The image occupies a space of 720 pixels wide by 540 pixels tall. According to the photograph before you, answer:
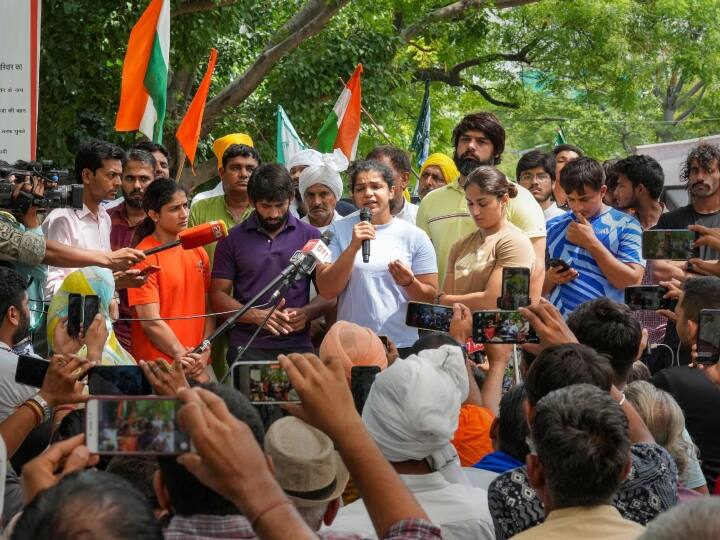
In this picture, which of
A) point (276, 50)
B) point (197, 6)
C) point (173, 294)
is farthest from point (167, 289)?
point (276, 50)

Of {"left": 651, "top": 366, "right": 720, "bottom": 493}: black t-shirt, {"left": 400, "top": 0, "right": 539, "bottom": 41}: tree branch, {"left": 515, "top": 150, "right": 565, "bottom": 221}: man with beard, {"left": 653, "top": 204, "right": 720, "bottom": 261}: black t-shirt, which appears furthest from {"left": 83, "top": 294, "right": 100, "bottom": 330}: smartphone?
{"left": 400, "top": 0, "right": 539, "bottom": 41}: tree branch

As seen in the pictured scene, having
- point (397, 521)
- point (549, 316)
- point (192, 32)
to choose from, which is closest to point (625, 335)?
point (549, 316)

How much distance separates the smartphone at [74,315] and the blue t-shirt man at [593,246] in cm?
292

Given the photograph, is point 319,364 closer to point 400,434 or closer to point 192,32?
point 400,434

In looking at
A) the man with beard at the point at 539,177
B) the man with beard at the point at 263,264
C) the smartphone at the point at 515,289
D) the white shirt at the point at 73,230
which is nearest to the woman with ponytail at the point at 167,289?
the man with beard at the point at 263,264

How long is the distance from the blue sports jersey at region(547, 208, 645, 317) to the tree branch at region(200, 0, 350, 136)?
824 cm

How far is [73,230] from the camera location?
22.7 ft

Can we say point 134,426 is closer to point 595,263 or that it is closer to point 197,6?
point 595,263

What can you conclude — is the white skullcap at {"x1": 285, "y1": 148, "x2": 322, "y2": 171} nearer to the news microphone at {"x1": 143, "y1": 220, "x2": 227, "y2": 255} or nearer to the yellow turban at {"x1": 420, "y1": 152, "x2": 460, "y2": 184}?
the yellow turban at {"x1": 420, "y1": 152, "x2": 460, "y2": 184}

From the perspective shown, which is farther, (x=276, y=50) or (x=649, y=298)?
(x=276, y=50)

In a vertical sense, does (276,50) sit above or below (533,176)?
above

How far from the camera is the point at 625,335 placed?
4480 mm

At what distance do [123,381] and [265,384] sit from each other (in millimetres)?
598

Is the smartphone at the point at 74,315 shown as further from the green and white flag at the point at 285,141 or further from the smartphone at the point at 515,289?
the green and white flag at the point at 285,141
